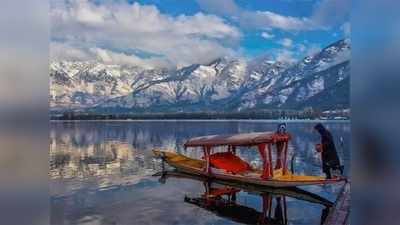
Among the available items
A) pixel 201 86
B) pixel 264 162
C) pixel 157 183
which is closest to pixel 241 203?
pixel 264 162

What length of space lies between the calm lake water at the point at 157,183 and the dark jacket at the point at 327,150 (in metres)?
0.03

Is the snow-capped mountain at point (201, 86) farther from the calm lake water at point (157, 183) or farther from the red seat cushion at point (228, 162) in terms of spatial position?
the red seat cushion at point (228, 162)

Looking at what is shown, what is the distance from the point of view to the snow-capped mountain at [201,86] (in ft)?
8.22

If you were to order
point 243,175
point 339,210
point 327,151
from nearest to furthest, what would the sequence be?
point 339,210 → point 327,151 → point 243,175

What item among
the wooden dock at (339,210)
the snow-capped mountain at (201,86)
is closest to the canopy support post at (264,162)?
the snow-capped mountain at (201,86)

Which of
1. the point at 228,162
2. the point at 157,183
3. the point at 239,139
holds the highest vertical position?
the point at 239,139

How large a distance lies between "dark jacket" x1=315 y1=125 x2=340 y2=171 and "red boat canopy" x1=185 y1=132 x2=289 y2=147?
7.8 inches

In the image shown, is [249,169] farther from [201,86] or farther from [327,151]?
[201,86]

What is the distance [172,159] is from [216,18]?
0.83 metres

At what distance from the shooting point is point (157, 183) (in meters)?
2.57

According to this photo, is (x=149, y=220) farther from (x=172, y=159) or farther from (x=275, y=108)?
(x=275, y=108)

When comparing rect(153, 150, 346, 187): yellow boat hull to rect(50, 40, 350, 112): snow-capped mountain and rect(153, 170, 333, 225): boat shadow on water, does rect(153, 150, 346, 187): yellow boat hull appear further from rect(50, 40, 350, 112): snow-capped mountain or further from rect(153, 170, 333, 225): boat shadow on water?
rect(50, 40, 350, 112): snow-capped mountain
